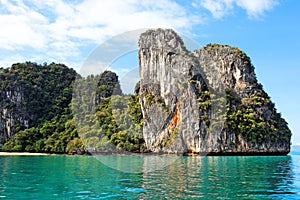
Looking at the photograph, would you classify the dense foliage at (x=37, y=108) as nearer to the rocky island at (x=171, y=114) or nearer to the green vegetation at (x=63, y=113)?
the green vegetation at (x=63, y=113)

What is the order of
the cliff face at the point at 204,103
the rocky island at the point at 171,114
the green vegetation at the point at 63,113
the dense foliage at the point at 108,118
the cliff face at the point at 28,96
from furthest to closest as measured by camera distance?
1. the cliff face at the point at 28,96
2. the green vegetation at the point at 63,113
3. the dense foliage at the point at 108,118
4. the rocky island at the point at 171,114
5. the cliff face at the point at 204,103

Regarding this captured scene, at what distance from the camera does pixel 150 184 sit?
56.2 ft

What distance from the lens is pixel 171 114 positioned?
2532 inches

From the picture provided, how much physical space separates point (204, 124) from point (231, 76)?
45.6 ft

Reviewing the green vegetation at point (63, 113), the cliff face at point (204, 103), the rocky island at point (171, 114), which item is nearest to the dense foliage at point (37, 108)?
the green vegetation at point (63, 113)

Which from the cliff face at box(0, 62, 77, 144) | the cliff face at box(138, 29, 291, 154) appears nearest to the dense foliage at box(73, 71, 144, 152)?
the cliff face at box(138, 29, 291, 154)

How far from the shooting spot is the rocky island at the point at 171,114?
6106cm

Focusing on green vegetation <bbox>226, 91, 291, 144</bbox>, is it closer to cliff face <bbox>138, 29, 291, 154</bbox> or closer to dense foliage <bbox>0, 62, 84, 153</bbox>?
cliff face <bbox>138, 29, 291, 154</bbox>

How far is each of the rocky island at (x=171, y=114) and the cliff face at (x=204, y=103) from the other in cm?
16

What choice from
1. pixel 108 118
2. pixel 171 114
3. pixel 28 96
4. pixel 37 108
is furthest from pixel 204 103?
pixel 28 96

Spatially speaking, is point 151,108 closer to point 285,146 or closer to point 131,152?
point 131,152

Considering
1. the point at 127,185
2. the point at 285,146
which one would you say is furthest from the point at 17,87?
the point at 127,185

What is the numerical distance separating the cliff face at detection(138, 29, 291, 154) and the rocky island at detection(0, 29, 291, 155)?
16 cm

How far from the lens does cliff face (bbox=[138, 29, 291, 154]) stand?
60.7m
